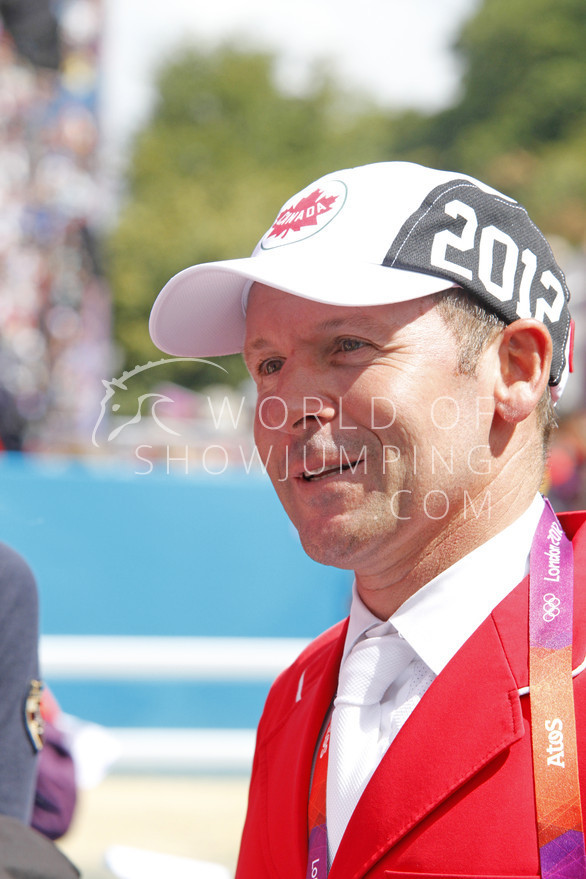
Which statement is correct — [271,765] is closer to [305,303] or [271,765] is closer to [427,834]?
[427,834]

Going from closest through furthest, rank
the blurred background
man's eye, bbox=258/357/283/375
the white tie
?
1. the white tie
2. man's eye, bbox=258/357/283/375
3. the blurred background

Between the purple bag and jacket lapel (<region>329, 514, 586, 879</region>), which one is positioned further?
the purple bag

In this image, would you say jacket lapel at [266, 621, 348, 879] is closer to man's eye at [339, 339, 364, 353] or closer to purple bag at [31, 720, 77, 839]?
man's eye at [339, 339, 364, 353]

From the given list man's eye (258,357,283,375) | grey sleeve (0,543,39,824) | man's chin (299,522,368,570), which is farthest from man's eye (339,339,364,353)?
grey sleeve (0,543,39,824)

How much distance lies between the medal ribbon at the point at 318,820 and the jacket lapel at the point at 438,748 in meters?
0.07

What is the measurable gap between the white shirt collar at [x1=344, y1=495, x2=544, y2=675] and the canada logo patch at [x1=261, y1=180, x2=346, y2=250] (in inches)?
21.3

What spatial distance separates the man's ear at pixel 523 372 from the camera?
1378mm

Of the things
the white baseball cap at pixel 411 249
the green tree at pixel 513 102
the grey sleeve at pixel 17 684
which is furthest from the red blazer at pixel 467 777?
the green tree at pixel 513 102

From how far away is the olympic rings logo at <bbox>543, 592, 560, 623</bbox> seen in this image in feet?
4.08

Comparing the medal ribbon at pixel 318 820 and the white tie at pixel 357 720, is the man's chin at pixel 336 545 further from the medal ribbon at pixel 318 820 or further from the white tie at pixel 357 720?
the medal ribbon at pixel 318 820

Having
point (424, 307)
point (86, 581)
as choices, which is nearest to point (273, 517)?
point (86, 581)

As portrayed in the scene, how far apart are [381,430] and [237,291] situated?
1.51 ft

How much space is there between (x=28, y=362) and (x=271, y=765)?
7.95m

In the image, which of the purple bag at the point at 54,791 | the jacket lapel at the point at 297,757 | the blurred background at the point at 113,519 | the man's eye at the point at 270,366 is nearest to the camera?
the jacket lapel at the point at 297,757
